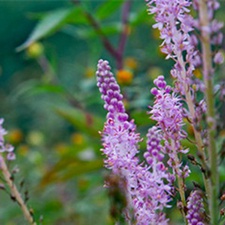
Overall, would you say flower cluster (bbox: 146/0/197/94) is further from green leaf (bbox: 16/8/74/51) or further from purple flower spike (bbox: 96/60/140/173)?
green leaf (bbox: 16/8/74/51)

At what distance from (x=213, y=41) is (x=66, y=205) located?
7.43ft

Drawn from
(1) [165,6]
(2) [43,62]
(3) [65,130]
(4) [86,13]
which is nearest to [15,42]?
(3) [65,130]

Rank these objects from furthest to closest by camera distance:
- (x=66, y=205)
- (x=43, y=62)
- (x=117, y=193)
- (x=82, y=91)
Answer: (x=43, y=62)
(x=66, y=205)
(x=82, y=91)
(x=117, y=193)

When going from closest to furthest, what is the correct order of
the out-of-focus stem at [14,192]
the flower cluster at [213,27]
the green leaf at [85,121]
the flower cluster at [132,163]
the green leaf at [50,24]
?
the flower cluster at [213,27] → the flower cluster at [132,163] → the out-of-focus stem at [14,192] → the green leaf at [50,24] → the green leaf at [85,121]

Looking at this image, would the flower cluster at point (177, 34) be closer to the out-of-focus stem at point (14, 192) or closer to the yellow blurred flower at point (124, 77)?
the out-of-focus stem at point (14, 192)

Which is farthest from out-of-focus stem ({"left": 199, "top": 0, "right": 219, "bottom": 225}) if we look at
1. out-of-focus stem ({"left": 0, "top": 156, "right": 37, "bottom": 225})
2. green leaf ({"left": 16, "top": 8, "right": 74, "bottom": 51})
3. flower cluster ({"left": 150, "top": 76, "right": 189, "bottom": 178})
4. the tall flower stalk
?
green leaf ({"left": 16, "top": 8, "right": 74, "bottom": 51})

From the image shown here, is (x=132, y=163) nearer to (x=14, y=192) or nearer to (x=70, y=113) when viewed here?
(x=14, y=192)

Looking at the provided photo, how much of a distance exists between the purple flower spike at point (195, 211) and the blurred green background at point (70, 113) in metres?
0.11

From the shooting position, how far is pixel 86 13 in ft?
7.35

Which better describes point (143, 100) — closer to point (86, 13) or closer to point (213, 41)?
point (86, 13)

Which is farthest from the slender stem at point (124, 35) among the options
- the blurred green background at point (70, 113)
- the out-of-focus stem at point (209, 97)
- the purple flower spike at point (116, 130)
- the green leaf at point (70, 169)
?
the out-of-focus stem at point (209, 97)

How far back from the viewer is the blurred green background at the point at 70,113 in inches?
89.0

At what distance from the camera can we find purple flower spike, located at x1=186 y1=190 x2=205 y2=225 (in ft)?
2.41

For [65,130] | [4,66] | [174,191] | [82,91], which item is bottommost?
[174,191]
